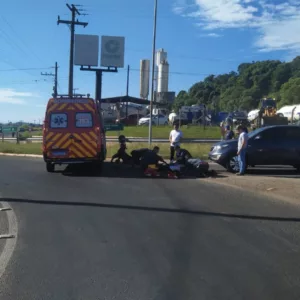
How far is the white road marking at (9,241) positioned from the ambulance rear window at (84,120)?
665 centimetres

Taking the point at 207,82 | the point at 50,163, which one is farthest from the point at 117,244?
the point at 207,82

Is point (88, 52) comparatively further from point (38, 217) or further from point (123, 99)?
point (38, 217)

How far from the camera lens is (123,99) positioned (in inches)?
2936

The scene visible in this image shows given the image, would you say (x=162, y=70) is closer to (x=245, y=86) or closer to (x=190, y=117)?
(x=190, y=117)

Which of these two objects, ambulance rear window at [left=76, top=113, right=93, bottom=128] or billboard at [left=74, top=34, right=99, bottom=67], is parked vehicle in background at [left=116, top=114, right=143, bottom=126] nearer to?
billboard at [left=74, top=34, right=99, bottom=67]

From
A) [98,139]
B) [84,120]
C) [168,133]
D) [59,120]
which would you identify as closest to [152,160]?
[98,139]

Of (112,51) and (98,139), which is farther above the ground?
(112,51)

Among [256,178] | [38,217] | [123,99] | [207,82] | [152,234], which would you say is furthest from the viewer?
[207,82]

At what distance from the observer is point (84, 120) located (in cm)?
1509

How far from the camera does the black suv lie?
14672 mm

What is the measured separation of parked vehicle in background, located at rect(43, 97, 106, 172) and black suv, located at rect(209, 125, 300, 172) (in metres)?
4.13

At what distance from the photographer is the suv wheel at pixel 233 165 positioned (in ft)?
48.4

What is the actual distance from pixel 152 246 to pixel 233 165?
9143 millimetres

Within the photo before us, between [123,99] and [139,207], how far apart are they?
6643 centimetres
